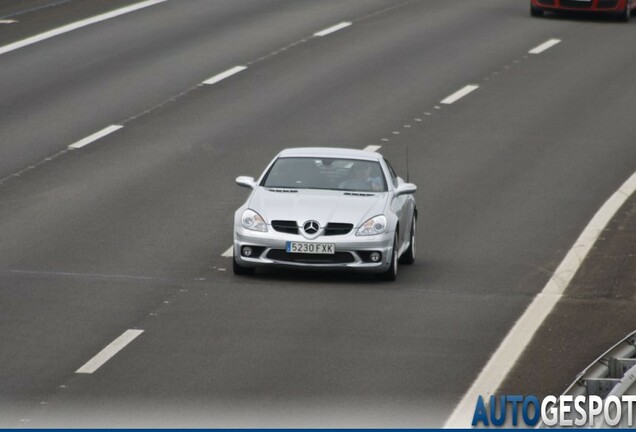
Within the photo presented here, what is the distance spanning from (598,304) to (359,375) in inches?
168

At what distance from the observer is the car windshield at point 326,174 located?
61.5 feet

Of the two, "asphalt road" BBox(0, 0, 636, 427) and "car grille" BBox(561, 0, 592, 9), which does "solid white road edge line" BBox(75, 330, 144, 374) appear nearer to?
"asphalt road" BBox(0, 0, 636, 427)

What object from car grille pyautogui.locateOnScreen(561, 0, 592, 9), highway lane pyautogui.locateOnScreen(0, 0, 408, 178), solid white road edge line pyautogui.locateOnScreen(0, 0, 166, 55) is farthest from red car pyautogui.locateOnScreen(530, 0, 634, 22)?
solid white road edge line pyautogui.locateOnScreen(0, 0, 166, 55)

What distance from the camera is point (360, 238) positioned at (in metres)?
17.7

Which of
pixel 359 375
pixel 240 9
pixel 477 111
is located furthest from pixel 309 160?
pixel 240 9

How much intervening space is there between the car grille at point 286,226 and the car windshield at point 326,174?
1.00m

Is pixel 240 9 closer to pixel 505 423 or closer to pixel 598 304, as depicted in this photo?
pixel 598 304

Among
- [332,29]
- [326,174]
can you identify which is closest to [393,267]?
[326,174]

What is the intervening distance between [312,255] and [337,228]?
16.5 inches

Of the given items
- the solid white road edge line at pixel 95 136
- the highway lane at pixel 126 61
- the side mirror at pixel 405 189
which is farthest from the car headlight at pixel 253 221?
the solid white road edge line at pixel 95 136

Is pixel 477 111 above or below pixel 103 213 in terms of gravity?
below

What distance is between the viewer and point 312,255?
57.7 ft

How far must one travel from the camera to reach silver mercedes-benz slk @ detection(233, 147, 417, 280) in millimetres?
17609

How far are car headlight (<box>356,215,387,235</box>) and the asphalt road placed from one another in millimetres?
605
